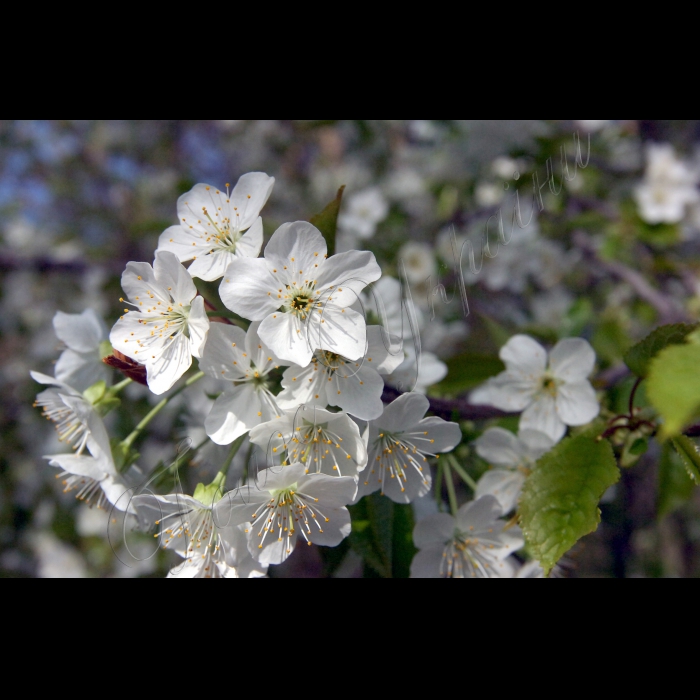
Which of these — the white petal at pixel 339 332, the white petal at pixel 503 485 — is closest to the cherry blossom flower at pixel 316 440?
the white petal at pixel 339 332

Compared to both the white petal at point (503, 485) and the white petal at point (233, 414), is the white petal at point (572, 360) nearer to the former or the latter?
the white petal at point (503, 485)

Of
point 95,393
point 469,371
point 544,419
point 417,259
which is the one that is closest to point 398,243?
point 417,259

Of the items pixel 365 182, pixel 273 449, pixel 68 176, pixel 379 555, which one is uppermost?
pixel 68 176

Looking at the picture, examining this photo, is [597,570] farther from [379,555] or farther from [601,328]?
[379,555]

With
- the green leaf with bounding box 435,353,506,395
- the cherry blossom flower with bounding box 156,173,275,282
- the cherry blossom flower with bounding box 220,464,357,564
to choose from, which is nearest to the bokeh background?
the green leaf with bounding box 435,353,506,395

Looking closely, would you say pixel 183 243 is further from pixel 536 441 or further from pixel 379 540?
pixel 536 441

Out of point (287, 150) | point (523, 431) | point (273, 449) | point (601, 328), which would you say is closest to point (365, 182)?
point (287, 150)

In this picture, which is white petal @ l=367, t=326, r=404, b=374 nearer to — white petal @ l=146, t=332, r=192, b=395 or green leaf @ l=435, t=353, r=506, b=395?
white petal @ l=146, t=332, r=192, b=395
